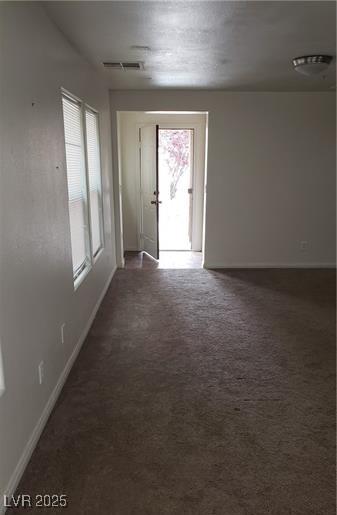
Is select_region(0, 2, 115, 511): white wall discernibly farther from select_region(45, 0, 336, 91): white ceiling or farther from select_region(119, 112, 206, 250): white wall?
select_region(119, 112, 206, 250): white wall

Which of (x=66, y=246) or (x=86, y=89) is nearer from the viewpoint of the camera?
(x=66, y=246)

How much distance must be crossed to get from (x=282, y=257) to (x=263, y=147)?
63.7 inches

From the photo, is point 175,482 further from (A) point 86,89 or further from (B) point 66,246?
(A) point 86,89

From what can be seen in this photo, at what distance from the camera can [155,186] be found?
5938 mm

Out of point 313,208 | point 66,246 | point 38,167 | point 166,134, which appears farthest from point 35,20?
point 166,134

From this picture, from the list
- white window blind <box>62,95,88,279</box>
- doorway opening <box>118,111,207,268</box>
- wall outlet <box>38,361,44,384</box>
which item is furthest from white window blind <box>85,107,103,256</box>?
wall outlet <box>38,361,44,384</box>

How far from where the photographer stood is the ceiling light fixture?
328 cm

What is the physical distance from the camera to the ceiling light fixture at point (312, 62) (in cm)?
328

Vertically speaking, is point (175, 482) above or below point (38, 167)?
below

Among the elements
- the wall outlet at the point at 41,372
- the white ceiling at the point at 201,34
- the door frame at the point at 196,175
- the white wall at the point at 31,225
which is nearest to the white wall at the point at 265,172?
the door frame at the point at 196,175

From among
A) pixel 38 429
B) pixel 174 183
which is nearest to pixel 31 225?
pixel 38 429

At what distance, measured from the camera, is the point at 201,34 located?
8.82ft

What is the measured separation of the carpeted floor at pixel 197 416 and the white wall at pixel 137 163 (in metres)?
2.79

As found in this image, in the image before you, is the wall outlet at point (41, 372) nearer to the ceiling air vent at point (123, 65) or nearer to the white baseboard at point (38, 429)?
the white baseboard at point (38, 429)
